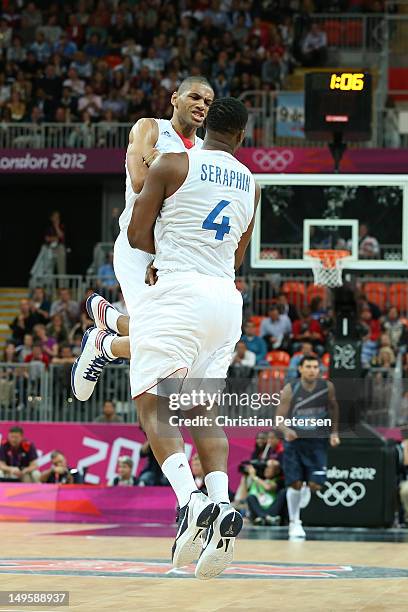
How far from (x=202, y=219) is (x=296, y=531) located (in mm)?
8014

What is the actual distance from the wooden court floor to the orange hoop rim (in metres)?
3.16

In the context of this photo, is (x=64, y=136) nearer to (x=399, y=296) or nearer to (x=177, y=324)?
(x=399, y=296)

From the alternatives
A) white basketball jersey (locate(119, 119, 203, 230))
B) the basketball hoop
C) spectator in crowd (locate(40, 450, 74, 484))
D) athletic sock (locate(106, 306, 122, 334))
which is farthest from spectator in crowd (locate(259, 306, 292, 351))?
white basketball jersey (locate(119, 119, 203, 230))

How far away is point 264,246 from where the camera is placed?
1420 centimetres

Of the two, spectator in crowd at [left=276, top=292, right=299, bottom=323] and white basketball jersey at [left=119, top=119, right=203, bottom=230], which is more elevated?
white basketball jersey at [left=119, top=119, right=203, bottom=230]

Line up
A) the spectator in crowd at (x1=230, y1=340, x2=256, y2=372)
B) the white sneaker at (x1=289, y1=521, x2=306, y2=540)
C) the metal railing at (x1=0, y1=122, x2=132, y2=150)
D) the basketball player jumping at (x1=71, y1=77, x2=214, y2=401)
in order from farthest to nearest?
the metal railing at (x1=0, y1=122, x2=132, y2=150)
the spectator in crowd at (x1=230, y1=340, x2=256, y2=372)
the white sneaker at (x1=289, y1=521, x2=306, y2=540)
the basketball player jumping at (x1=71, y1=77, x2=214, y2=401)

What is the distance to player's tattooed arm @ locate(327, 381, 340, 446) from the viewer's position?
14580mm

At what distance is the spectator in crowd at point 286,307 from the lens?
2106 cm

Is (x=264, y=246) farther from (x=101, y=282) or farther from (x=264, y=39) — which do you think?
(x=264, y=39)

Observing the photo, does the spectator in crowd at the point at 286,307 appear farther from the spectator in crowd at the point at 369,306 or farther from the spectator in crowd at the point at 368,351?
the spectator in crowd at the point at 368,351

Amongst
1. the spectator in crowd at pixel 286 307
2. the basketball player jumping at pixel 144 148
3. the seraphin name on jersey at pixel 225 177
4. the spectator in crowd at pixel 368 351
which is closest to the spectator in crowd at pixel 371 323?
the spectator in crowd at pixel 368 351

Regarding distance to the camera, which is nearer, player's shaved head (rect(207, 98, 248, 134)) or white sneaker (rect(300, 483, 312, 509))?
player's shaved head (rect(207, 98, 248, 134))

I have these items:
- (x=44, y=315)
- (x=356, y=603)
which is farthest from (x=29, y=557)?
(x=44, y=315)

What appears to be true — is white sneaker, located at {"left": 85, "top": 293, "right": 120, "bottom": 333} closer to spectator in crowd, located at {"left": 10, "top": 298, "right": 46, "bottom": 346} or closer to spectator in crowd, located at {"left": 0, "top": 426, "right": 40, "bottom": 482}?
spectator in crowd, located at {"left": 0, "top": 426, "right": 40, "bottom": 482}
